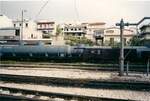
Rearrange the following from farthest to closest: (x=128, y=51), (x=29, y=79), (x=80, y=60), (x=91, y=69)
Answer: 1. (x=80, y=60)
2. (x=128, y=51)
3. (x=91, y=69)
4. (x=29, y=79)

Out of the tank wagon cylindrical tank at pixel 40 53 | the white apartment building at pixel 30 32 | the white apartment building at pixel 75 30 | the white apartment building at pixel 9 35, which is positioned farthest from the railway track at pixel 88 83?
the white apartment building at pixel 75 30

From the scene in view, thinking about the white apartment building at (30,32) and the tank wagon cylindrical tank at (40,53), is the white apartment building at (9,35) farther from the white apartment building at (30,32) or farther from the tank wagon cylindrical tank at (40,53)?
the tank wagon cylindrical tank at (40,53)

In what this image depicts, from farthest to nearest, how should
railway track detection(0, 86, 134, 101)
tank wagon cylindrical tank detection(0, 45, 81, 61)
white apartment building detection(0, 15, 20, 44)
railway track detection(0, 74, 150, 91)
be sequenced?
white apartment building detection(0, 15, 20, 44) < tank wagon cylindrical tank detection(0, 45, 81, 61) < railway track detection(0, 74, 150, 91) < railway track detection(0, 86, 134, 101)

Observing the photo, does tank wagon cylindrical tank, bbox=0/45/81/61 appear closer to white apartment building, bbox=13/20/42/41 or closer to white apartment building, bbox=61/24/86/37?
white apartment building, bbox=13/20/42/41

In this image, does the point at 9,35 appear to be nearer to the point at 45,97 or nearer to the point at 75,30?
the point at 75,30

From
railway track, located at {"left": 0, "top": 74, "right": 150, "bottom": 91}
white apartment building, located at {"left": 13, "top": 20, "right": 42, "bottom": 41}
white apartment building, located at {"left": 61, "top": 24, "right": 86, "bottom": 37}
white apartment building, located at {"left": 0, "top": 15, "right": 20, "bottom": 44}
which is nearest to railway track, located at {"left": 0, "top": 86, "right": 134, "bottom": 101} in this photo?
railway track, located at {"left": 0, "top": 74, "right": 150, "bottom": 91}

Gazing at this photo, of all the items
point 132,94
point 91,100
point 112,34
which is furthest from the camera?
point 112,34

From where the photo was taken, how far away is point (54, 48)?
30.6m

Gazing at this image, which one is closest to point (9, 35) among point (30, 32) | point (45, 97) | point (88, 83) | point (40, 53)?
point (30, 32)

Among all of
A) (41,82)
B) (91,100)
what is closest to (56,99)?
(91,100)

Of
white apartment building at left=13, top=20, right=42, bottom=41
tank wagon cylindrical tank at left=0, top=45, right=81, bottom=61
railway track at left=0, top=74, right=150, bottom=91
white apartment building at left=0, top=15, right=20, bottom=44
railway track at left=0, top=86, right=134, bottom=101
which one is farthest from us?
white apartment building at left=13, top=20, right=42, bottom=41

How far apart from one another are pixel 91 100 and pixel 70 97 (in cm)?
86

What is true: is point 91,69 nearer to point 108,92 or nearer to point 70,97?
point 108,92

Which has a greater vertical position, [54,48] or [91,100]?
[54,48]
